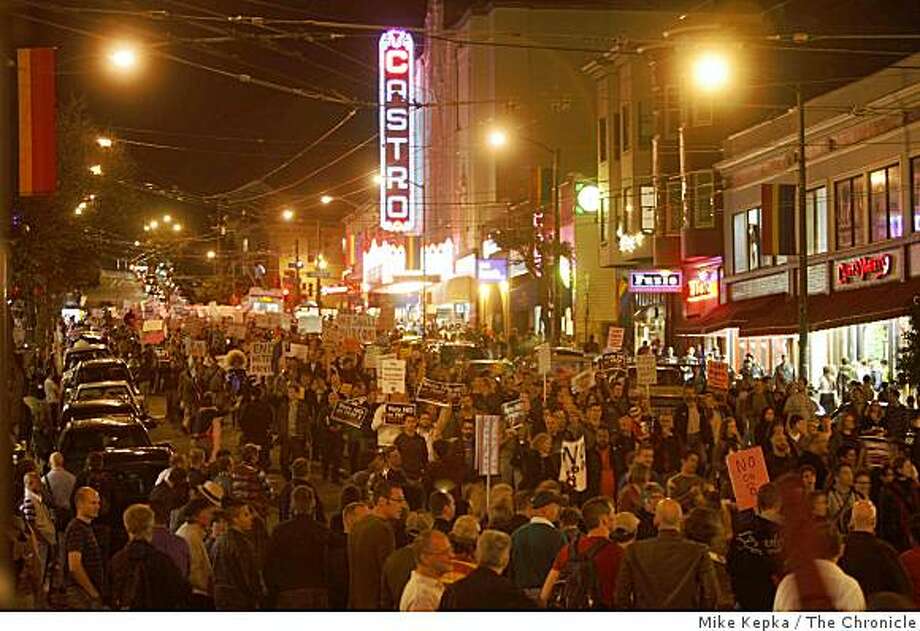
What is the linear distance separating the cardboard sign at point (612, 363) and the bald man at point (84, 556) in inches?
752

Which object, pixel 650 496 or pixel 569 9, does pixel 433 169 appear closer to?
pixel 569 9

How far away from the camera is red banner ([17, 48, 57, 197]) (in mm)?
12297

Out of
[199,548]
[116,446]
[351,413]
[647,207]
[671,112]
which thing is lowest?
[199,548]

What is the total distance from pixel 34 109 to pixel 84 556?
3.73 m

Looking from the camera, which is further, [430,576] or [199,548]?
[199,548]

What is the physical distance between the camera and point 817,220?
130 ft

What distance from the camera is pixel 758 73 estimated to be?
151ft

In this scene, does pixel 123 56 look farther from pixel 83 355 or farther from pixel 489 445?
pixel 83 355

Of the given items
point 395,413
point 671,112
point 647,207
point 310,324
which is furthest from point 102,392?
point 647,207

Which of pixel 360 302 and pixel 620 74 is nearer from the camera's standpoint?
pixel 620 74

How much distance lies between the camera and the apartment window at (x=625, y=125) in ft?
172

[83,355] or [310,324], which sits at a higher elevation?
[310,324]

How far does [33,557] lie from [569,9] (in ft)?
189
